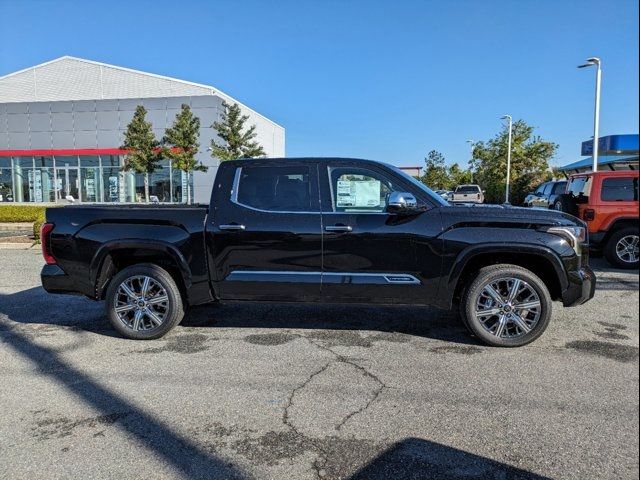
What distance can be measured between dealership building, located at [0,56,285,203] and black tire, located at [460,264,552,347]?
27.3 meters

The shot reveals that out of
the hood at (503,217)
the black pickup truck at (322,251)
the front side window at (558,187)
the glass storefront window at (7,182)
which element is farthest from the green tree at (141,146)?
the hood at (503,217)

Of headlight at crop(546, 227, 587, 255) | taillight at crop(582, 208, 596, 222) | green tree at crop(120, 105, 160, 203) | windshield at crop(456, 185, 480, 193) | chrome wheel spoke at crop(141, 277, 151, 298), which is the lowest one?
chrome wheel spoke at crop(141, 277, 151, 298)

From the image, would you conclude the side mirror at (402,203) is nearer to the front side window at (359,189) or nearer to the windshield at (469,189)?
the front side window at (359,189)

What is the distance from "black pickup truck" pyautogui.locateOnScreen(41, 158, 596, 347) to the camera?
4.64 meters

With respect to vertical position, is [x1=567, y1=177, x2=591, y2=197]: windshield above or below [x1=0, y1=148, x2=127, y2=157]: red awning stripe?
below

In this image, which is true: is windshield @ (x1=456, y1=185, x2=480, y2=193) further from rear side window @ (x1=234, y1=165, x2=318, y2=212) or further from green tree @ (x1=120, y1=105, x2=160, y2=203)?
rear side window @ (x1=234, y1=165, x2=318, y2=212)

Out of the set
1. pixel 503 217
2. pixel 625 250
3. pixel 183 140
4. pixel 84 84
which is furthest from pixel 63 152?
pixel 503 217

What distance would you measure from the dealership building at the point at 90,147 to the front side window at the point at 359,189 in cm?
2636

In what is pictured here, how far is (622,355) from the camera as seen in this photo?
14.8 ft

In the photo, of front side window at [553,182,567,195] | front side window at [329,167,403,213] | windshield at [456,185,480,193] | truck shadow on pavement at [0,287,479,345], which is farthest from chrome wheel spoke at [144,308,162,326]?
windshield at [456,185,480,193]

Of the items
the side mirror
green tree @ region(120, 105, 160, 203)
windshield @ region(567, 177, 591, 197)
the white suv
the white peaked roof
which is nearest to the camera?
the side mirror

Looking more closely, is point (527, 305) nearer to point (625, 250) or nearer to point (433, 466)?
point (433, 466)

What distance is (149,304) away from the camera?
5020mm

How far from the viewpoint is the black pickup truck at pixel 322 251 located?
15.2 ft
